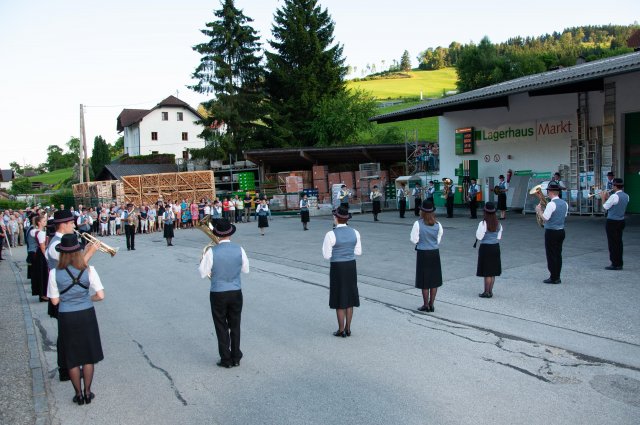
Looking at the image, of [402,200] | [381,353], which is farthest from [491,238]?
[402,200]

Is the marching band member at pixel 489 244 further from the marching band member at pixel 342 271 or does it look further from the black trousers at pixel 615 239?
the black trousers at pixel 615 239

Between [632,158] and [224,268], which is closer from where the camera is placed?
[224,268]

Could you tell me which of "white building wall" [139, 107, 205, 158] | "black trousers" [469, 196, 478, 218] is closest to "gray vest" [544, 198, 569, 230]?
"black trousers" [469, 196, 478, 218]

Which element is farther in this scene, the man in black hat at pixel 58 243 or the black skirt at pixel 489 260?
the black skirt at pixel 489 260

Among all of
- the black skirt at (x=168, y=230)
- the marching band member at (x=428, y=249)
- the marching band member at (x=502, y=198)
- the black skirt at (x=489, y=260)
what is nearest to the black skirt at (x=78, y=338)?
the marching band member at (x=428, y=249)

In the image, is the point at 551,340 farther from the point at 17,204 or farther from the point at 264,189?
the point at 17,204

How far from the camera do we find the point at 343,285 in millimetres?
7734

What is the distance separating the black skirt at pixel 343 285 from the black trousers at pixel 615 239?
22.1ft

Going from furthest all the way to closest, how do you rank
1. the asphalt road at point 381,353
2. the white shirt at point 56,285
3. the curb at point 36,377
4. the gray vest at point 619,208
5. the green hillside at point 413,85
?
the green hillside at point 413,85 → the gray vest at point 619,208 → the white shirt at point 56,285 → the curb at point 36,377 → the asphalt road at point 381,353

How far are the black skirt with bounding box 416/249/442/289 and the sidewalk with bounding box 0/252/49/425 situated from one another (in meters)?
5.68

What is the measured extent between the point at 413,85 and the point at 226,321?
321 ft

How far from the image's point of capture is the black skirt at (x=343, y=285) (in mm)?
7715

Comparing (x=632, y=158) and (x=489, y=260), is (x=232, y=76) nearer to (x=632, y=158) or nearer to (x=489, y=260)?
(x=632, y=158)

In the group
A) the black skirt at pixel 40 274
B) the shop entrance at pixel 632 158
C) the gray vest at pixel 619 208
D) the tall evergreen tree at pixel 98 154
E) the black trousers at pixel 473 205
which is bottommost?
the black skirt at pixel 40 274
